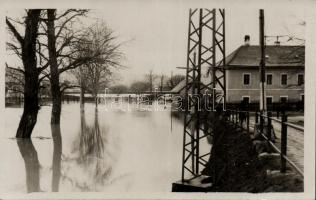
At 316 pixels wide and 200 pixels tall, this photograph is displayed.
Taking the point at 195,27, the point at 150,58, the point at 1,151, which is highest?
the point at 195,27

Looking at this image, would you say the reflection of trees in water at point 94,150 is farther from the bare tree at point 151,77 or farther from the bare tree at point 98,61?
the bare tree at point 151,77

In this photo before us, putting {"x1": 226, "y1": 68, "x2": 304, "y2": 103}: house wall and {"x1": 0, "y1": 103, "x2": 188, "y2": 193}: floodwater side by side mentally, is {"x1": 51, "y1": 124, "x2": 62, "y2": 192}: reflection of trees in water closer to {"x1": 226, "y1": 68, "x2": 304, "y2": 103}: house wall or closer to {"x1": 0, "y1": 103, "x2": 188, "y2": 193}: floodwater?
{"x1": 0, "y1": 103, "x2": 188, "y2": 193}: floodwater

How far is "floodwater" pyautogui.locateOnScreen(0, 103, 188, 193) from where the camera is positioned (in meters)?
6.12

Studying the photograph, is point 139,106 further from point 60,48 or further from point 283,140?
point 283,140

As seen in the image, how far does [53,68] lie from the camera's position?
28.4 ft

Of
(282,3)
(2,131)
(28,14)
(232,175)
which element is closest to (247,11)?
(282,3)

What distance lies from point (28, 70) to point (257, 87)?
9956 mm

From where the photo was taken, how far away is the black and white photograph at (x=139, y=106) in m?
5.74

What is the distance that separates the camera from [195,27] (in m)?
6.64

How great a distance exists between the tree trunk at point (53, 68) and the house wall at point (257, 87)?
4377 mm

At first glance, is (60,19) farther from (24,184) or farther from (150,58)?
(24,184)

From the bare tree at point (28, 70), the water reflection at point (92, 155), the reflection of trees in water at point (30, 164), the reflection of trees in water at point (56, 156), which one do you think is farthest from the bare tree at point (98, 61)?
the reflection of trees in water at point (30, 164)

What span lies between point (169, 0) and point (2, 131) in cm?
303

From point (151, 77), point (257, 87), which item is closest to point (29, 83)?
point (151, 77)
